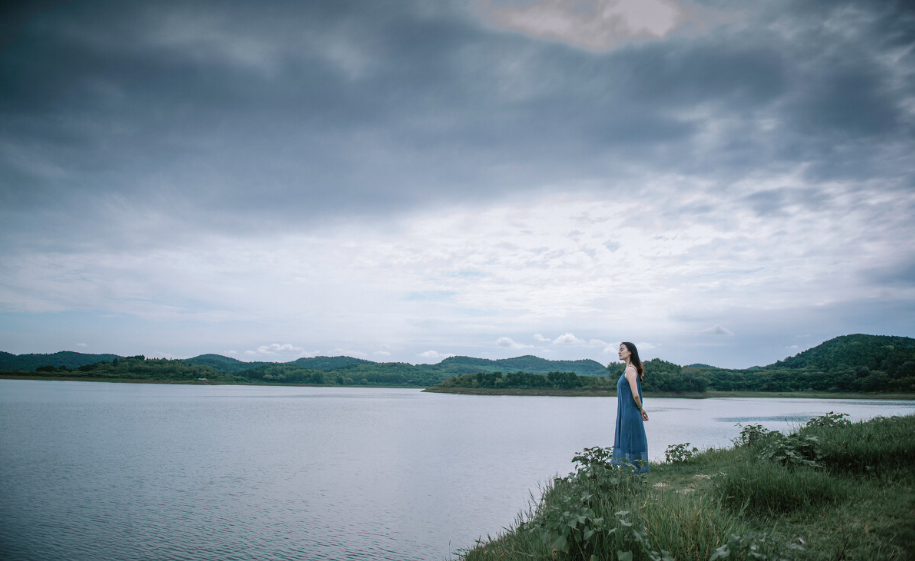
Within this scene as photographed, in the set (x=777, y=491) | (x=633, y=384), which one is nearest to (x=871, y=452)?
(x=777, y=491)

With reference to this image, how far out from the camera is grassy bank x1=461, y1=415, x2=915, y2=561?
4633 mm

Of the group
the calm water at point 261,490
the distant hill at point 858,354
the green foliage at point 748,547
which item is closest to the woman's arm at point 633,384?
the calm water at point 261,490

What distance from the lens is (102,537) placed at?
988 centimetres

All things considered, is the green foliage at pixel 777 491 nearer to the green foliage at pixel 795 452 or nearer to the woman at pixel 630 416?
the green foliage at pixel 795 452

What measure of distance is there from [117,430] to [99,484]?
15604mm

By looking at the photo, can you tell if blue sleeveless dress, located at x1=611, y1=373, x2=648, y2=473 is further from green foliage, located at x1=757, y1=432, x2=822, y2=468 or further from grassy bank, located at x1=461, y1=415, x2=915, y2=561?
green foliage, located at x1=757, y1=432, x2=822, y2=468

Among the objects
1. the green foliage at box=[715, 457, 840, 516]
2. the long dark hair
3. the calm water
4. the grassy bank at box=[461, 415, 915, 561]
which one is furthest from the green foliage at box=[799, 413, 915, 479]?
the calm water

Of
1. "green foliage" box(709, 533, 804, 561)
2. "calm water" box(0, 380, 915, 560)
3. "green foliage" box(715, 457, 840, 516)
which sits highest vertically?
"green foliage" box(709, 533, 804, 561)

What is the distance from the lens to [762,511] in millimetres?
6645

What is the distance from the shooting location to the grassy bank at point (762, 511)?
15.2ft

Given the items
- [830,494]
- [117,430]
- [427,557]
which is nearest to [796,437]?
[830,494]

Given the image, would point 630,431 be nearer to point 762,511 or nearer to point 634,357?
point 634,357

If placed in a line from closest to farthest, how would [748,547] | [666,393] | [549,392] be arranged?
1. [748,547]
2. [666,393]
3. [549,392]

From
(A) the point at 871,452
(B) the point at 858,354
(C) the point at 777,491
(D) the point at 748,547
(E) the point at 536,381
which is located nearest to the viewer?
(D) the point at 748,547
